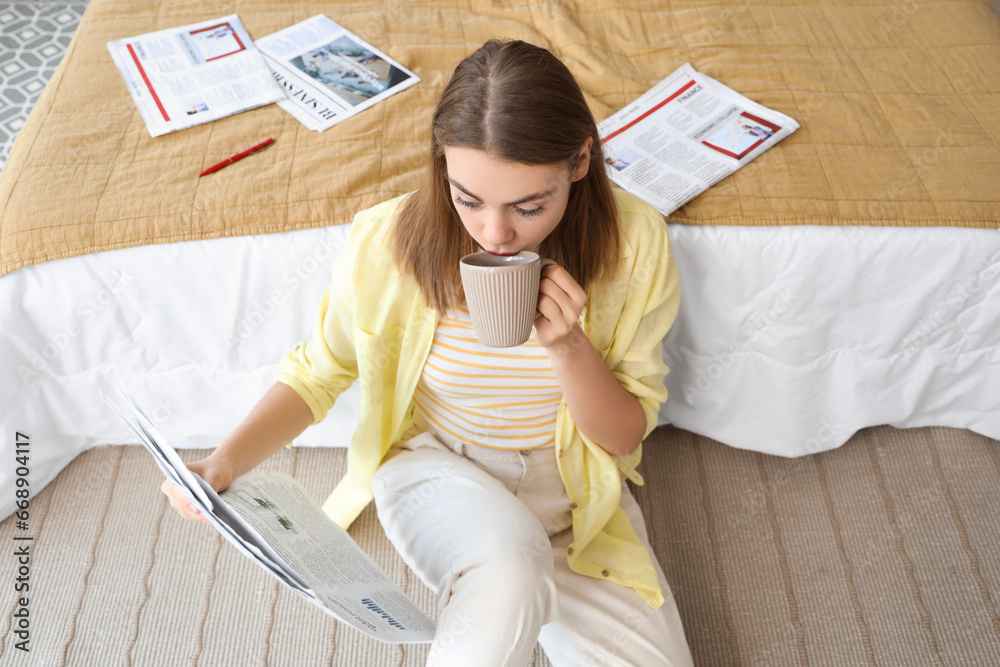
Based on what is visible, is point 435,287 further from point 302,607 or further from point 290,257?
point 302,607

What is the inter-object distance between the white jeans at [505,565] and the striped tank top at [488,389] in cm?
3

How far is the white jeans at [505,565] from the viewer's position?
98 cm

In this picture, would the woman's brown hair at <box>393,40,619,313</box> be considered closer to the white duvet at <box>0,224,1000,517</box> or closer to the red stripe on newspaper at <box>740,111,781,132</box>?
the white duvet at <box>0,224,1000,517</box>

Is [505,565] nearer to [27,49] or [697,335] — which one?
[697,335]

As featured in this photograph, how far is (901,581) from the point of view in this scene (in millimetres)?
1421

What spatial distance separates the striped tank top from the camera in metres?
1.12

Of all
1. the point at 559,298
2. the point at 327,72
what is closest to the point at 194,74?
the point at 327,72

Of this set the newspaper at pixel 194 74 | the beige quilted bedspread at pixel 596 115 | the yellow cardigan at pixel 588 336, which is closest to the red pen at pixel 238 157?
the beige quilted bedspread at pixel 596 115

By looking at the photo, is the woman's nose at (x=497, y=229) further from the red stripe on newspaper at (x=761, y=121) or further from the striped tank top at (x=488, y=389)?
the red stripe on newspaper at (x=761, y=121)

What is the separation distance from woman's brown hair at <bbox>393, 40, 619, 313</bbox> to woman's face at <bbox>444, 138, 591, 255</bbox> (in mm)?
14

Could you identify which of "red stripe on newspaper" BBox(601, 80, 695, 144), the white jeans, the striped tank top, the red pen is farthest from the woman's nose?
the red pen

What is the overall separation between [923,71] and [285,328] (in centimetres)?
136

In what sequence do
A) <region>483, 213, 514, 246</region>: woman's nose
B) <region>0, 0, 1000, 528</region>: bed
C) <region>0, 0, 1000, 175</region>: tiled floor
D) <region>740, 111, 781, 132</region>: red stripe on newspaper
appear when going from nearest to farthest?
<region>483, 213, 514, 246</region>: woman's nose → <region>0, 0, 1000, 528</region>: bed → <region>740, 111, 781, 132</region>: red stripe on newspaper → <region>0, 0, 1000, 175</region>: tiled floor

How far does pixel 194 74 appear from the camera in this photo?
1.61 m
